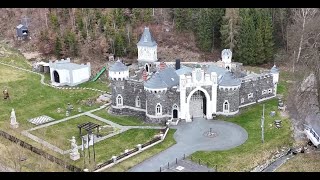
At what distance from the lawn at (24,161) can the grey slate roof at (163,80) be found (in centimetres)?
1157

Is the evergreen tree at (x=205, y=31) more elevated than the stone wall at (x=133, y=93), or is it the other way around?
the evergreen tree at (x=205, y=31)

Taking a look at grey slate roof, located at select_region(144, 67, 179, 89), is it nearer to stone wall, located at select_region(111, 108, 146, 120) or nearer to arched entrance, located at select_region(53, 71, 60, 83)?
stone wall, located at select_region(111, 108, 146, 120)

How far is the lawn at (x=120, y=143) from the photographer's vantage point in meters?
33.8

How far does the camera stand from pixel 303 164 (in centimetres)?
3247

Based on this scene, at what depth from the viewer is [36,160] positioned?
108 feet

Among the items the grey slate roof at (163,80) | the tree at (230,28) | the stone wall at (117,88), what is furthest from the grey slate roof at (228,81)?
the tree at (230,28)

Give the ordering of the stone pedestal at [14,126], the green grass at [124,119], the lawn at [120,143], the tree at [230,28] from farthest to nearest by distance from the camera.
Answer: the tree at [230,28], the green grass at [124,119], the stone pedestal at [14,126], the lawn at [120,143]

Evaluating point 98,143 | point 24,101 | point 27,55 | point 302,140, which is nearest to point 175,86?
point 98,143

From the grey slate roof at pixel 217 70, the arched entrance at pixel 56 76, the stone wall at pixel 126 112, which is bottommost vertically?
the stone wall at pixel 126 112

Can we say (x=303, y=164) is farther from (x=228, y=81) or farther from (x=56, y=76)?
(x=56, y=76)

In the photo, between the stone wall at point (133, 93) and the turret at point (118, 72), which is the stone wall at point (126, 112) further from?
the turret at point (118, 72)

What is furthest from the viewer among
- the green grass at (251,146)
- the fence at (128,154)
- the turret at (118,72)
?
the turret at (118,72)

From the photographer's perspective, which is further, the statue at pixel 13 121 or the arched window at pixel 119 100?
the arched window at pixel 119 100

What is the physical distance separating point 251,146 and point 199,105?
298 inches
